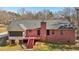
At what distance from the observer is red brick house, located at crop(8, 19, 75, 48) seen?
8.38ft

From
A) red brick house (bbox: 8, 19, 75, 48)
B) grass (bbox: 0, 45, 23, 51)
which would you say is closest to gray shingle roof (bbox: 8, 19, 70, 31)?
red brick house (bbox: 8, 19, 75, 48)

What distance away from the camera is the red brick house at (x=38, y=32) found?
2553mm

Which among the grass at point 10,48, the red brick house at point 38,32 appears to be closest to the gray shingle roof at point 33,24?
the red brick house at point 38,32

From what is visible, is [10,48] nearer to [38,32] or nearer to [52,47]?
[38,32]

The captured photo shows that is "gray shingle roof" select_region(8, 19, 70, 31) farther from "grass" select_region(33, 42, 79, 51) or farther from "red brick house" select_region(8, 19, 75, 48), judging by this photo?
"grass" select_region(33, 42, 79, 51)

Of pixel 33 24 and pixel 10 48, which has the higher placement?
pixel 33 24

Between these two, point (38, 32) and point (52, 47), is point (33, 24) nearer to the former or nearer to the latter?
point (38, 32)

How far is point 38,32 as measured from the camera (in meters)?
2.55

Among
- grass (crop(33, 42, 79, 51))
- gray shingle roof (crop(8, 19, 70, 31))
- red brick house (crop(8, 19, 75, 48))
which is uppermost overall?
gray shingle roof (crop(8, 19, 70, 31))

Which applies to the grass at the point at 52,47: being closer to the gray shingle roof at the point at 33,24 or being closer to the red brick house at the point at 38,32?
the red brick house at the point at 38,32

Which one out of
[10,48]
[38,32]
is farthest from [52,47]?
[10,48]

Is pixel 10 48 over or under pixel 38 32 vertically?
under

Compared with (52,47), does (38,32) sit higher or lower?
higher
